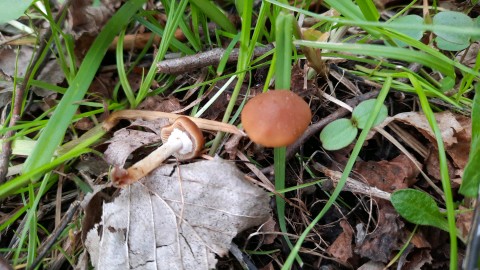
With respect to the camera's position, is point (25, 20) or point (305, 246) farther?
point (25, 20)

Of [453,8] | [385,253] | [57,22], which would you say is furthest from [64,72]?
[453,8]

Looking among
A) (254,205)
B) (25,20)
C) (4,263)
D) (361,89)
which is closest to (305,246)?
(254,205)

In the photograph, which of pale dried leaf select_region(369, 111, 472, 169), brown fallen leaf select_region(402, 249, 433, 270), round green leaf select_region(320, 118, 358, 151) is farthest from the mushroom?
brown fallen leaf select_region(402, 249, 433, 270)

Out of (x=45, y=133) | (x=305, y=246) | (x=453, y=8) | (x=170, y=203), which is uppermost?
(x=453, y=8)

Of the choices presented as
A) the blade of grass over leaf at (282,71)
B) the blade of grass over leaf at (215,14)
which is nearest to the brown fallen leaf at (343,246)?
the blade of grass over leaf at (282,71)

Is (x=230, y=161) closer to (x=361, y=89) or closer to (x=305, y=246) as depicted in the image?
(x=305, y=246)

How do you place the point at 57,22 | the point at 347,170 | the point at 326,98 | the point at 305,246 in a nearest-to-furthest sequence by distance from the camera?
the point at 347,170
the point at 305,246
the point at 326,98
the point at 57,22

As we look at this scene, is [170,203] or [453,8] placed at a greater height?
[453,8]

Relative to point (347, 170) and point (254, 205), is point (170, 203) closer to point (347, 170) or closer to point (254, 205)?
point (254, 205)

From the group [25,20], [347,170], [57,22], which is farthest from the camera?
[25,20]

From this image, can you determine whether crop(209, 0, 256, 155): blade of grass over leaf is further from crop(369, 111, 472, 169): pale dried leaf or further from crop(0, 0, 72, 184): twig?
crop(0, 0, 72, 184): twig
